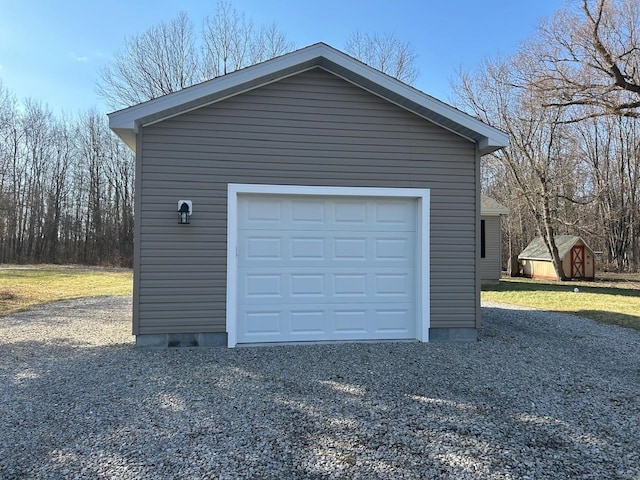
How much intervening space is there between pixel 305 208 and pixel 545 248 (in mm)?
19743

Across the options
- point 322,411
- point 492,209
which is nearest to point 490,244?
point 492,209

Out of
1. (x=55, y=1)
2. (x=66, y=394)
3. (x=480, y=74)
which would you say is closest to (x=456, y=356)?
(x=66, y=394)

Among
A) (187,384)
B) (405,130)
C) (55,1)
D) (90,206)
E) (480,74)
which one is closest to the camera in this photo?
(187,384)

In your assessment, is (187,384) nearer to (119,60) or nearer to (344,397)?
(344,397)

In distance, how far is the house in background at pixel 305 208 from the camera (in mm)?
5543

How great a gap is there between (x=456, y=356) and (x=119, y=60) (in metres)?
22.2

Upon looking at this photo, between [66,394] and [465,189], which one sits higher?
[465,189]

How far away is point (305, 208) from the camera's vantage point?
5.93 metres

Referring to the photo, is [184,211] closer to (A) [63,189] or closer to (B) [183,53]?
(B) [183,53]

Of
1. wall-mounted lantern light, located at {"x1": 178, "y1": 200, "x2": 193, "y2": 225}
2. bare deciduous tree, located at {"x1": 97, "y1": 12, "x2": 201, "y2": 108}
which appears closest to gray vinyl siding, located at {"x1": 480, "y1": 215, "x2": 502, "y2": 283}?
wall-mounted lantern light, located at {"x1": 178, "y1": 200, "x2": 193, "y2": 225}

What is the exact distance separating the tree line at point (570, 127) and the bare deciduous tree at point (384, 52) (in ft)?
10.2

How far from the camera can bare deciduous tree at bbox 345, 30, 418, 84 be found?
71.1ft

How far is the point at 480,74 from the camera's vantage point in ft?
65.7

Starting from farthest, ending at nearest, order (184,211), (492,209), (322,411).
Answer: (492,209) < (184,211) < (322,411)
